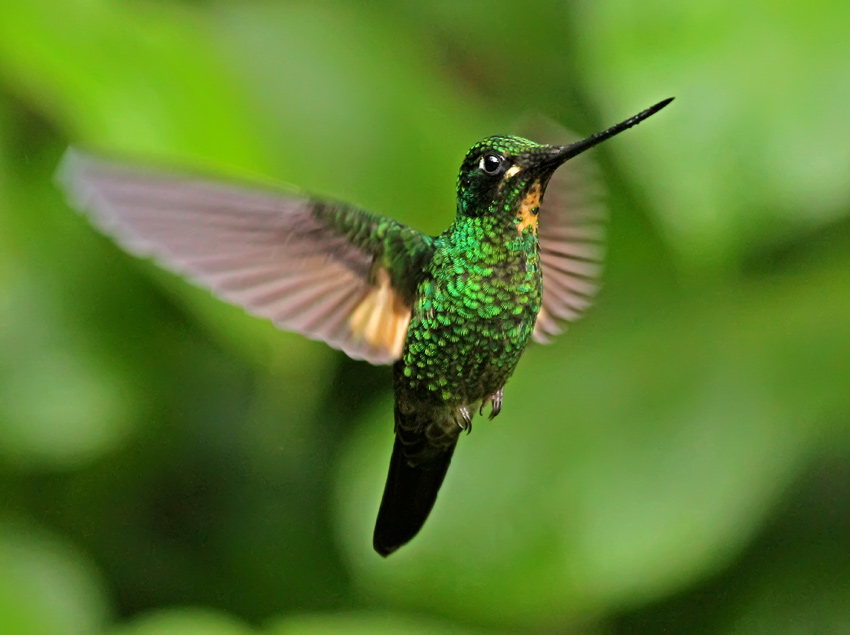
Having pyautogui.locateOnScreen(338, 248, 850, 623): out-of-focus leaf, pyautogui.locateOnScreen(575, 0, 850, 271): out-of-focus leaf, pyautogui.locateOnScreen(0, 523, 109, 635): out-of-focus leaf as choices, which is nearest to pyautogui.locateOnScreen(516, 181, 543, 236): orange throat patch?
pyautogui.locateOnScreen(575, 0, 850, 271): out-of-focus leaf

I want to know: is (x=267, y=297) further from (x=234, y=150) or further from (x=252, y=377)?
(x=252, y=377)

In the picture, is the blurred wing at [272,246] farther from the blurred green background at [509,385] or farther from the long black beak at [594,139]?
the blurred green background at [509,385]

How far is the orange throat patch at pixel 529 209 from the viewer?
78 centimetres

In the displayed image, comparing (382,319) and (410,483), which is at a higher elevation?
(382,319)

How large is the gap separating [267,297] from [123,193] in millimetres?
147

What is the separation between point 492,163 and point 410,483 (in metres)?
Answer: 0.31

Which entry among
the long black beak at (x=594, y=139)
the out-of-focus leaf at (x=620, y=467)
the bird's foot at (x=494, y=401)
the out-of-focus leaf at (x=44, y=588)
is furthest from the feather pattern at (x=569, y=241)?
the out-of-focus leaf at (x=44, y=588)

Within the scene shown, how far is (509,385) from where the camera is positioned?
6.81ft

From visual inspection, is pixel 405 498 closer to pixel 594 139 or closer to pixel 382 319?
pixel 382 319

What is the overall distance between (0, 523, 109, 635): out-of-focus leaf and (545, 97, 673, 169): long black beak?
150 centimetres

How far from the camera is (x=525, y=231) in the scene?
805mm

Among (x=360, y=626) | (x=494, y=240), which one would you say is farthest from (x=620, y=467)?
(x=494, y=240)

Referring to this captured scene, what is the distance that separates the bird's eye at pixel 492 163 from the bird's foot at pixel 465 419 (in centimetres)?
19

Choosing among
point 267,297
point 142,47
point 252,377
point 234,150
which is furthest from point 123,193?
point 252,377
